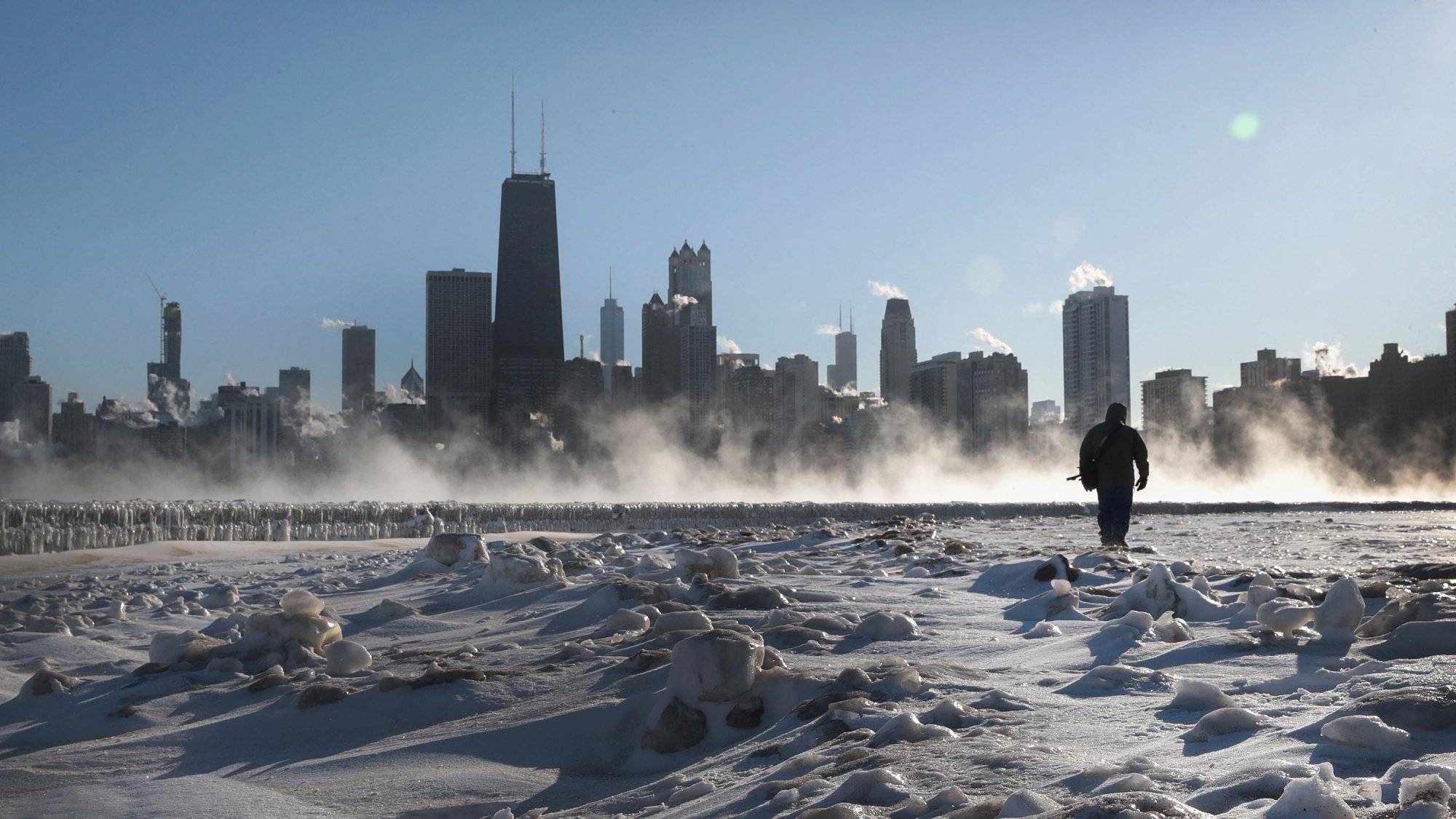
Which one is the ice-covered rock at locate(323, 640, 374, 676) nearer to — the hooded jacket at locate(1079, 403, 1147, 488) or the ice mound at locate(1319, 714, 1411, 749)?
the ice mound at locate(1319, 714, 1411, 749)

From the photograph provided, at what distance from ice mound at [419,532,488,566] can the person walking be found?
523cm

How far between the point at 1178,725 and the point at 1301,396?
5776 centimetres

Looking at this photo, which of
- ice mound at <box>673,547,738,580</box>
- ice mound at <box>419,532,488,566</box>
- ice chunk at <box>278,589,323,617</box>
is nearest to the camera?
ice chunk at <box>278,589,323,617</box>

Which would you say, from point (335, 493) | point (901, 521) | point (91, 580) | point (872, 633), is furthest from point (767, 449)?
point (872, 633)

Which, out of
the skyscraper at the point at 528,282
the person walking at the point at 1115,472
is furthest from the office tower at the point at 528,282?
the person walking at the point at 1115,472

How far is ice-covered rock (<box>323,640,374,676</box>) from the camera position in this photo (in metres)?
4.27

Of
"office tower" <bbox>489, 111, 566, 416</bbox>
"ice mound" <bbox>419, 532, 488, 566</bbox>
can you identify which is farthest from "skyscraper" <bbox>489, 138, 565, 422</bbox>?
"ice mound" <bbox>419, 532, 488, 566</bbox>

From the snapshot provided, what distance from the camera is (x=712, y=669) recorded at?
3156 mm

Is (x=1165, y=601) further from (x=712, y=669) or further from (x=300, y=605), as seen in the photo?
(x=300, y=605)

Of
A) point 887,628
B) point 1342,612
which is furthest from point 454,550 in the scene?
point 1342,612

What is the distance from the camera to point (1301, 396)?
53.1 metres

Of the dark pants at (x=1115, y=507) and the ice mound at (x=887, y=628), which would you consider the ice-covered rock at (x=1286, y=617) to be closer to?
the ice mound at (x=887, y=628)

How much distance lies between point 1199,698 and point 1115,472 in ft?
23.2

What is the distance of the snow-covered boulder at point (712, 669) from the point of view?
3152 millimetres
